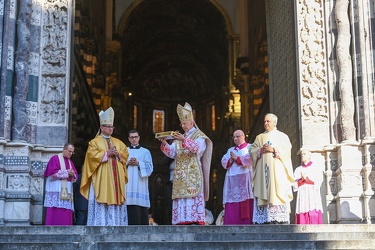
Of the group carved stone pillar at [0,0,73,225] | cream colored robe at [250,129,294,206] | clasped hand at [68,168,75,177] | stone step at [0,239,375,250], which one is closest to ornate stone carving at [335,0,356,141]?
cream colored robe at [250,129,294,206]

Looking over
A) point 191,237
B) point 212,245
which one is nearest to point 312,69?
point 191,237

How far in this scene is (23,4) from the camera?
17094 millimetres

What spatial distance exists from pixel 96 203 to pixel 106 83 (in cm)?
2068

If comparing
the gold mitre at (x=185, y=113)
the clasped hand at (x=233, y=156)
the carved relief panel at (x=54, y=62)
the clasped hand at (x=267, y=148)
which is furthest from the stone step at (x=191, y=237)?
the carved relief panel at (x=54, y=62)

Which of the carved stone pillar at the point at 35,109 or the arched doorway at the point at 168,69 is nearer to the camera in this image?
the carved stone pillar at the point at 35,109

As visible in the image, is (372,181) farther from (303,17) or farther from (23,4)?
(23,4)

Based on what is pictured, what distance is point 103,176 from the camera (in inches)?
584

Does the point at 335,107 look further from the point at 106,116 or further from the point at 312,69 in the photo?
the point at 106,116

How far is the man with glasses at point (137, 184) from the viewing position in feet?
50.2

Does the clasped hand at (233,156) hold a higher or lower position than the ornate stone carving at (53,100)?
lower

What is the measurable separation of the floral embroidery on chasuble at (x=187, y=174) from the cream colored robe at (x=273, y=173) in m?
1.00

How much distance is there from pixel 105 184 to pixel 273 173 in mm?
2982

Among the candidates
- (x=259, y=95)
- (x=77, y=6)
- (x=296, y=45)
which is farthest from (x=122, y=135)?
(x=296, y=45)

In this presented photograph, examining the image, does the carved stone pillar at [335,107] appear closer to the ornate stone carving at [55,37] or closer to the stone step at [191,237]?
the stone step at [191,237]
